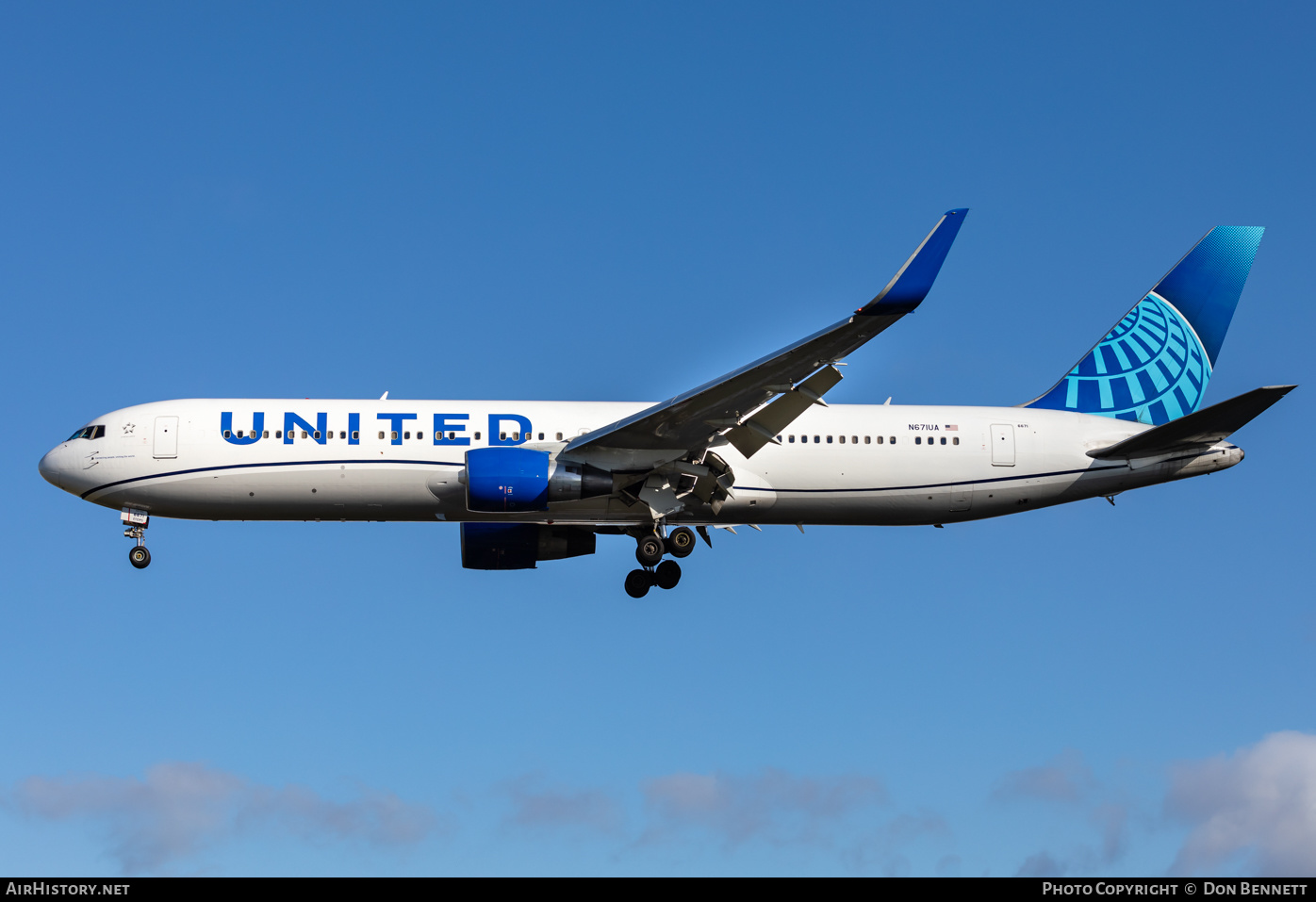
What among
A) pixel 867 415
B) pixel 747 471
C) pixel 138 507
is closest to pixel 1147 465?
pixel 867 415

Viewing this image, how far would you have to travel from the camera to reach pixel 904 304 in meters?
21.1

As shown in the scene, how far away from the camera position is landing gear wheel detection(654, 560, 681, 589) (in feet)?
100

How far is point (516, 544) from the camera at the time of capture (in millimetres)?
31219

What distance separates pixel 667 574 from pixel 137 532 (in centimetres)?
1216

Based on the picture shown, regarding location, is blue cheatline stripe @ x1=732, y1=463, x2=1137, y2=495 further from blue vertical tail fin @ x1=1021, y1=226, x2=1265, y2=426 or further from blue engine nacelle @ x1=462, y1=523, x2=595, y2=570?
blue engine nacelle @ x1=462, y1=523, x2=595, y2=570

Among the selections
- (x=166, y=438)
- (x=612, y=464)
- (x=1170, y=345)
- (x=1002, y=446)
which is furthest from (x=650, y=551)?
(x=1170, y=345)

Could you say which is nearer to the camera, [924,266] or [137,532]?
[924,266]

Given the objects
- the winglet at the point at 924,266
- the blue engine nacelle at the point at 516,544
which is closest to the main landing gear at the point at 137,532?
the blue engine nacelle at the point at 516,544

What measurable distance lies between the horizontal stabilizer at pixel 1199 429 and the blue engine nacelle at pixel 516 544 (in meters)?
12.6

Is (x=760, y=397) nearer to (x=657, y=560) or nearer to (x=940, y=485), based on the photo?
(x=657, y=560)

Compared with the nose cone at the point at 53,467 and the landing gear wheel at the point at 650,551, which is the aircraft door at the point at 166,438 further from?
the landing gear wheel at the point at 650,551

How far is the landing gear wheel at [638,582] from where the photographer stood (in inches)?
1200
